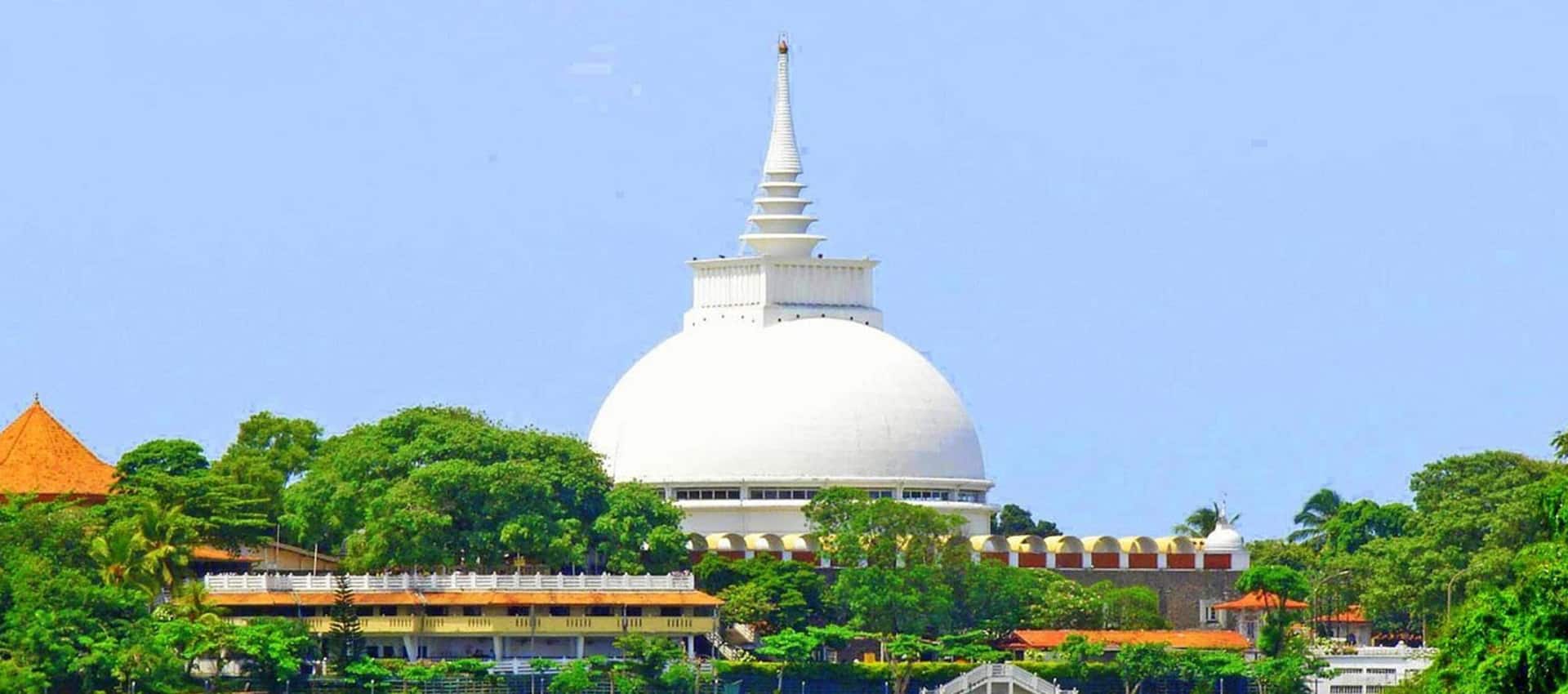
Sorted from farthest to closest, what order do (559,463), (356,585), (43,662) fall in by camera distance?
(559,463)
(356,585)
(43,662)

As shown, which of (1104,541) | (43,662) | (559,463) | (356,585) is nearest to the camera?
(43,662)

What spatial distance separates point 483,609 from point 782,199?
28.4 m

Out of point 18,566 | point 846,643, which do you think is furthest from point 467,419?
point 18,566

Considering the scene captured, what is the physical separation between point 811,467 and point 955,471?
4.47m

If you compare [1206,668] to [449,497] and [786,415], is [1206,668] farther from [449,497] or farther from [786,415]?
[786,415]

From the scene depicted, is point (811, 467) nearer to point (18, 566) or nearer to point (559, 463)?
point (559, 463)

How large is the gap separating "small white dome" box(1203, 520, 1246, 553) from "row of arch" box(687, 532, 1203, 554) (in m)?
0.30

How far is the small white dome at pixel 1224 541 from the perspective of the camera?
109938 mm

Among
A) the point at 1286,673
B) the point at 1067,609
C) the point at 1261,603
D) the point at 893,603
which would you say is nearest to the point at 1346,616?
the point at 1261,603

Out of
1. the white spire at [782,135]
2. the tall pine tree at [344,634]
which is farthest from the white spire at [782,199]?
the tall pine tree at [344,634]

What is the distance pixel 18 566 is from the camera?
271 feet

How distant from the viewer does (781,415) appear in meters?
109

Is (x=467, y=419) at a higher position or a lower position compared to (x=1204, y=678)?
higher

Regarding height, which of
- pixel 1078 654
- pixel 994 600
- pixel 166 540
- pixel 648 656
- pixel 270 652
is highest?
pixel 166 540
